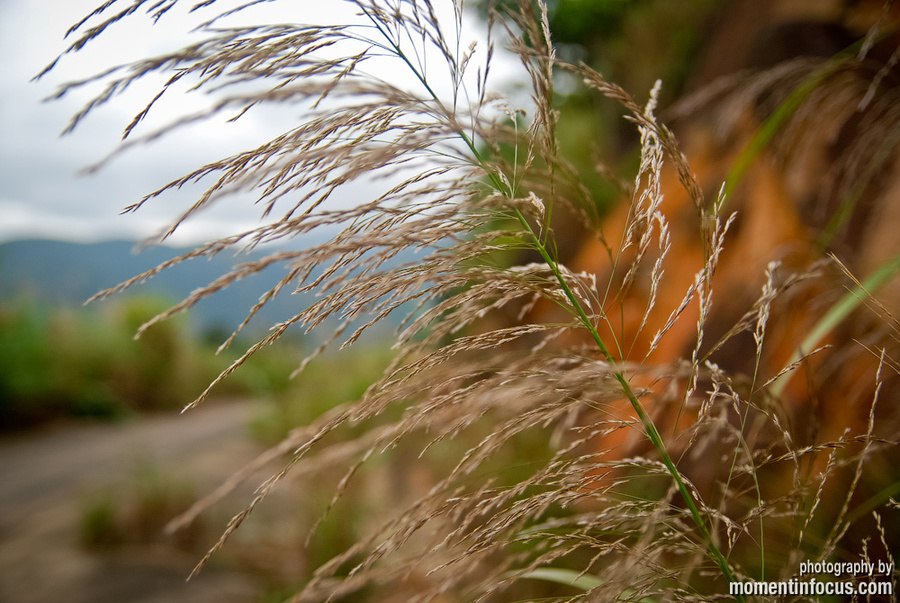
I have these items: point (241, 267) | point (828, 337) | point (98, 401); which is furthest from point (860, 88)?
point (98, 401)

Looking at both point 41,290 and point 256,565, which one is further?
point 41,290

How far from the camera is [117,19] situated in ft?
2.02

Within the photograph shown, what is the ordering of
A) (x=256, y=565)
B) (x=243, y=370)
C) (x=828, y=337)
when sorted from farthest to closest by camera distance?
1. (x=243, y=370)
2. (x=256, y=565)
3. (x=828, y=337)

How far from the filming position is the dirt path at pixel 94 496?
2.83m

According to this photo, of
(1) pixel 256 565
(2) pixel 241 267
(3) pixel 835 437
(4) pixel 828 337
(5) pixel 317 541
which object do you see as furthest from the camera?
(1) pixel 256 565

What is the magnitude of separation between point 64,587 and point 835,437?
13.6 feet

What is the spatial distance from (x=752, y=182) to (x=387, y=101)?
3196 mm

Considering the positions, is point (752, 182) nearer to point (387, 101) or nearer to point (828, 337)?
point (828, 337)

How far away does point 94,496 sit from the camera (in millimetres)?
3621

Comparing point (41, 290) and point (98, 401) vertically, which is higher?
point (41, 290)

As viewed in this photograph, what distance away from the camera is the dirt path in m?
2.83

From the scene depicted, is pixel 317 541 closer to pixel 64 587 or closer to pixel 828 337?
pixel 64 587

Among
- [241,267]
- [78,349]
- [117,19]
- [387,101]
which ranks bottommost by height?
[78,349]

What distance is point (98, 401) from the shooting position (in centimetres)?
669
